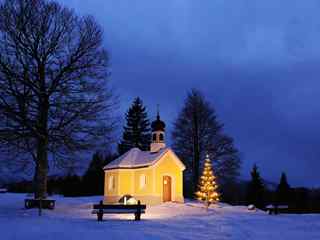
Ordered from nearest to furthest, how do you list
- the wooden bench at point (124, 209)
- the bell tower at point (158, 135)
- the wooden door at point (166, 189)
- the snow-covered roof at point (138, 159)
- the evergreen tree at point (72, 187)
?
the wooden bench at point (124, 209), the snow-covered roof at point (138, 159), the wooden door at point (166, 189), the bell tower at point (158, 135), the evergreen tree at point (72, 187)

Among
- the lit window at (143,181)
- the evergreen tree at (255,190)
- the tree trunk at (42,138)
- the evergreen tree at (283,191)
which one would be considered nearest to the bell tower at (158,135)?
the lit window at (143,181)

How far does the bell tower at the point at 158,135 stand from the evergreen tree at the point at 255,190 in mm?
10970

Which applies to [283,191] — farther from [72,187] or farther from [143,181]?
[72,187]

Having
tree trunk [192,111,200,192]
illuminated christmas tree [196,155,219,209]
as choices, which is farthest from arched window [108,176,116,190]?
tree trunk [192,111,200,192]

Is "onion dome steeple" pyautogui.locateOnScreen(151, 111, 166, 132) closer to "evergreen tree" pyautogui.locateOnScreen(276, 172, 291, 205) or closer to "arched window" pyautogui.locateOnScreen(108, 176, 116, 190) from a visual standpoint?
"arched window" pyautogui.locateOnScreen(108, 176, 116, 190)

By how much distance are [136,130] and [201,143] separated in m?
22.0

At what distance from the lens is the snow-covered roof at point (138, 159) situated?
110 ft

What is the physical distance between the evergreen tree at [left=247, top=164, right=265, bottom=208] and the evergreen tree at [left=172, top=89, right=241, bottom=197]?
12.2 feet

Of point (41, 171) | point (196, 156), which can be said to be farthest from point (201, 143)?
point (41, 171)

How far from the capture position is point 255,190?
4106cm

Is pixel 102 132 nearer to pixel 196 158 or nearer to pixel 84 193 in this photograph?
pixel 196 158

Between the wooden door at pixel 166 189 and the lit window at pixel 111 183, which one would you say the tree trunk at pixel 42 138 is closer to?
the lit window at pixel 111 183

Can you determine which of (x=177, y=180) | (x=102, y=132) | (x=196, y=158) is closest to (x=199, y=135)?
(x=196, y=158)

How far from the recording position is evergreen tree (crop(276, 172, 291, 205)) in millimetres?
42156
